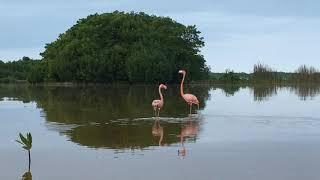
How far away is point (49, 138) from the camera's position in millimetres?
14367

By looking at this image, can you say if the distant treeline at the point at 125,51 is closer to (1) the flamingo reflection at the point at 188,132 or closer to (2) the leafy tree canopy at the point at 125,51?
(2) the leafy tree canopy at the point at 125,51

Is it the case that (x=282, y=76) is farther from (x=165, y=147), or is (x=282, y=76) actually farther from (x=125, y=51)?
(x=165, y=147)

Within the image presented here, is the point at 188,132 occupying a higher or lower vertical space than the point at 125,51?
lower

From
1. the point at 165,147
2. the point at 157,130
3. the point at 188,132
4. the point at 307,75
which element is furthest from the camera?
the point at 307,75

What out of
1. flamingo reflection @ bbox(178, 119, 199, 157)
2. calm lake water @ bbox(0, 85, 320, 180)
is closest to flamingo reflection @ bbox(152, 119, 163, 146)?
calm lake water @ bbox(0, 85, 320, 180)

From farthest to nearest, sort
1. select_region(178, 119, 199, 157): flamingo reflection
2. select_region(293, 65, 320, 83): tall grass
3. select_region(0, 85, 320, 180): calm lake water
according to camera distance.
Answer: select_region(293, 65, 320, 83): tall grass
select_region(178, 119, 199, 157): flamingo reflection
select_region(0, 85, 320, 180): calm lake water

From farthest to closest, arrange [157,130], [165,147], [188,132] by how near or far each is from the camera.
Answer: [157,130]
[188,132]
[165,147]

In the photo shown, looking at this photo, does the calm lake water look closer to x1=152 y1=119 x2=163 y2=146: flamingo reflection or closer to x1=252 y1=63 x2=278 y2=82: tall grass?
x1=152 y1=119 x2=163 y2=146: flamingo reflection

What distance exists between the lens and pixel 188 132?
1538cm

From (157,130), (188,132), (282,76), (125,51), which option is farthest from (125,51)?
(188,132)

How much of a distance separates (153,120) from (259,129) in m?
3.88

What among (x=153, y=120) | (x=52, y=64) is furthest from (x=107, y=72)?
(x=153, y=120)

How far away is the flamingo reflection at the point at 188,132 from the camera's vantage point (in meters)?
12.1

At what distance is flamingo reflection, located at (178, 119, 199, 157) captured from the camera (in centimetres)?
1214
